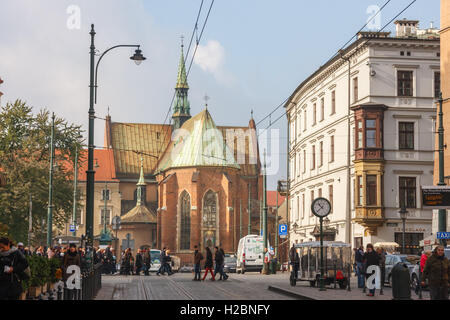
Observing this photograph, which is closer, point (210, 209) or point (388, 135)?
point (388, 135)

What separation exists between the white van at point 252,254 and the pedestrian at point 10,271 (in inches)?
1471

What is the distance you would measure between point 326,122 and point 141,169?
55.5 metres

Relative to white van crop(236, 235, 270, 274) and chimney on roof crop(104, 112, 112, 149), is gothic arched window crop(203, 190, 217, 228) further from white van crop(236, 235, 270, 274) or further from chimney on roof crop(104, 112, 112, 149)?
white van crop(236, 235, 270, 274)

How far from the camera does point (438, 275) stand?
16734mm

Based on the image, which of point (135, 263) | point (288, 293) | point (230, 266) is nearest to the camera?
point (288, 293)

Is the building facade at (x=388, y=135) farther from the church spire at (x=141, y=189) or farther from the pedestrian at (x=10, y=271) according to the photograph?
the church spire at (x=141, y=189)

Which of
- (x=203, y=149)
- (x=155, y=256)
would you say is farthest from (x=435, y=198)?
(x=203, y=149)

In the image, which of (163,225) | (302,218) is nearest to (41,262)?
(302,218)

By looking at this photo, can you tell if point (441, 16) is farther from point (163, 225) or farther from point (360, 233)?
point (163, 225)

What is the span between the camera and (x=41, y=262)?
20.7 m

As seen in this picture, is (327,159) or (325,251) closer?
(325,251)

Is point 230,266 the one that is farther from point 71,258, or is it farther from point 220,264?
point 71,258

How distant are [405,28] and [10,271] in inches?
1673
